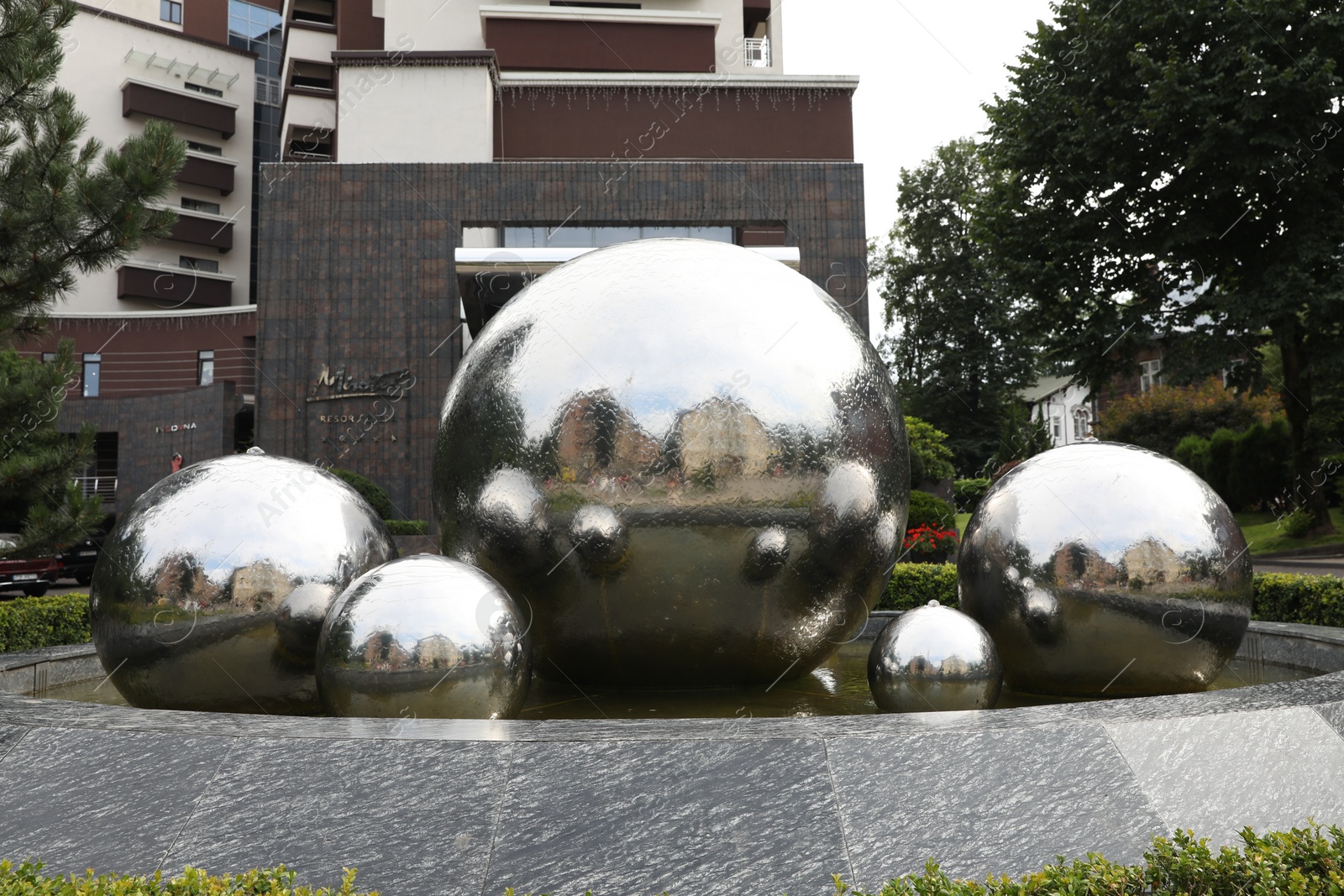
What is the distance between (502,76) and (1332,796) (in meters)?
33.0

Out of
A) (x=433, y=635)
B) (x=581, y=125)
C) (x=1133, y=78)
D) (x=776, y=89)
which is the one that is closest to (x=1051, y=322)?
(x=1133, y=78)

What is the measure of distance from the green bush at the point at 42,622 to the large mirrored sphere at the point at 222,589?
451 cm

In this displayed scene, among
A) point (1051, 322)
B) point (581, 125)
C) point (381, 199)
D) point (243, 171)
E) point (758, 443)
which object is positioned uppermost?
point (243, 171)

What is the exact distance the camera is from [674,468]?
17.9ft

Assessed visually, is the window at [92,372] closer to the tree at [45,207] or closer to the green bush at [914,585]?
the tree at [45,207]

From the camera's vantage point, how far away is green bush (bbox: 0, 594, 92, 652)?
962 centimetres

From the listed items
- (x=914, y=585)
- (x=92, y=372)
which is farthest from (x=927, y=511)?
(x=92, y=372)

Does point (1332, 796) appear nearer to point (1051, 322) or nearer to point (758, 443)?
point (758, 443)

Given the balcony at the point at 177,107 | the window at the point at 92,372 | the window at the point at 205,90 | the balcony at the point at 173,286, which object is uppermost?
the window at the point at 205,90

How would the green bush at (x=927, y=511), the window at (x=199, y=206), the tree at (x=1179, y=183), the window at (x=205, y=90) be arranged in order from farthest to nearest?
the window at (x=205, y=90), the window at (x=199, y=206), the tree at (x=1179, y=183), the green bush at (x=927, y=511)

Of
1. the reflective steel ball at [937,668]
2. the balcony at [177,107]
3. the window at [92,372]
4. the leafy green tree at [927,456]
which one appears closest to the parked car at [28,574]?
the leafy green tree at [927,456]

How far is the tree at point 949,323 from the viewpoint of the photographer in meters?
52.3

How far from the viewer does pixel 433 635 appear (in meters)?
4.75

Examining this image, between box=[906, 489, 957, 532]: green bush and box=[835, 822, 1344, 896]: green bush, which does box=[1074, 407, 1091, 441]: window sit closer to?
box=[906, 489, 957, 532]: green bush
